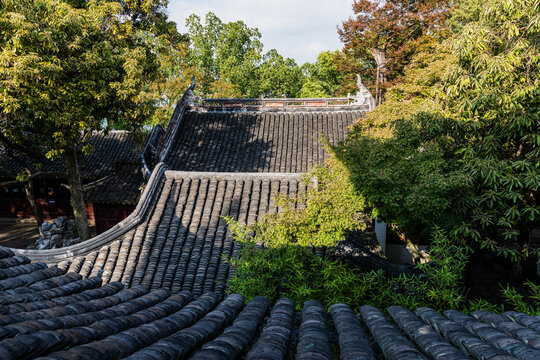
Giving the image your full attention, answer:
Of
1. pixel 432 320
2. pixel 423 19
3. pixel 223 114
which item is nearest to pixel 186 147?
pixel 223 114

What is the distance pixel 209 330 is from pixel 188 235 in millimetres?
4213

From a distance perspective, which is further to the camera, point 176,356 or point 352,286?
point 352,286

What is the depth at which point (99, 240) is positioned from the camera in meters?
6.55

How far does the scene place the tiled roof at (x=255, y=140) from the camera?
43.4 ft

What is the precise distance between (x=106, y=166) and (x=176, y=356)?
18.1 meters

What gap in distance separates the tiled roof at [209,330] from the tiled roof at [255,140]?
9.37 metres

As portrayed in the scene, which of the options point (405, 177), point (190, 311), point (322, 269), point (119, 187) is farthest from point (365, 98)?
point (190, 311)

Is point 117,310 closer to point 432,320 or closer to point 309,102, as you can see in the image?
point 432,320

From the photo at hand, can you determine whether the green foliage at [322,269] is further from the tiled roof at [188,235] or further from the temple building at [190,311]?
the tiled roof at [188,235]

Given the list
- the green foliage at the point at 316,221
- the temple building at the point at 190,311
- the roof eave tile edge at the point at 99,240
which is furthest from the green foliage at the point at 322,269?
the roof eave tile edge at the point at 99,240

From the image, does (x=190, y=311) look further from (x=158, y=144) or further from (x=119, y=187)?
(x=119, y=187)

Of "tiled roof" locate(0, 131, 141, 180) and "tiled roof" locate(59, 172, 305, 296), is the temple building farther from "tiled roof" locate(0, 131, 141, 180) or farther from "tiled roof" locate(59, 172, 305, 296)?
"tiled roof" locate(0, 131, 141, 180)

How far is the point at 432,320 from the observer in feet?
9.80

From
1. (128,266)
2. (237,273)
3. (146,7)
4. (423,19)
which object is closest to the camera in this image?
(237,273)
